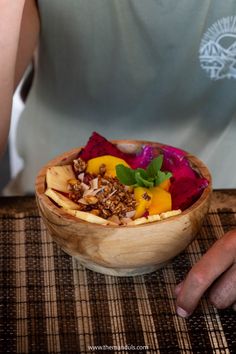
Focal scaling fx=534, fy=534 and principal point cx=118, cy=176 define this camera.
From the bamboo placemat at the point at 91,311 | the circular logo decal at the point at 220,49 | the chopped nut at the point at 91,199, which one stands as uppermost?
the circular logo decal at the point at 220,49

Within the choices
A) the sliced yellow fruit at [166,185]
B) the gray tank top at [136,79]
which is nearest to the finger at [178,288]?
the sliced yellow fruit at [166,185]

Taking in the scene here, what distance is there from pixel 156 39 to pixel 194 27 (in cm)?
8

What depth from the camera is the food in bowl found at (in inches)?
24.5

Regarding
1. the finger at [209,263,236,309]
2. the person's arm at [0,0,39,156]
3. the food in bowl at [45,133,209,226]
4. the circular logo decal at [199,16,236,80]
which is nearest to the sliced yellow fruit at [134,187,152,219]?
the food in bowl at [45,133,209,226]

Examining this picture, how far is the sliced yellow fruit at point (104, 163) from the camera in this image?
69 cm

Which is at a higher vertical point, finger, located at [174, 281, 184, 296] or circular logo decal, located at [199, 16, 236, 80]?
circular logo decal, located at [199, 16, 236, 80]

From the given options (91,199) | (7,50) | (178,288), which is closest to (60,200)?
(91,199)

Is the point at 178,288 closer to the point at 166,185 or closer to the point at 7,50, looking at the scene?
the point at 166,185

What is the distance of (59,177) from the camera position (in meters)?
0.68

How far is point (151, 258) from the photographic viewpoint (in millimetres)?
610

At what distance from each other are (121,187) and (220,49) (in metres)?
0.54

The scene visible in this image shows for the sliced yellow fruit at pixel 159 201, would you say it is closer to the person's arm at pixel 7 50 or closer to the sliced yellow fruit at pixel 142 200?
the sliced yellow fruit at pixel 142 200

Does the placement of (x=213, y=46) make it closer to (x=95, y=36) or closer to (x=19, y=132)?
(x=95, y=36)

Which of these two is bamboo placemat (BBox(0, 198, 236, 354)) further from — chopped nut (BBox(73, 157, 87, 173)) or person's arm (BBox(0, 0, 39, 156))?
person's arm (BBox(0, 0, 39, 156))
